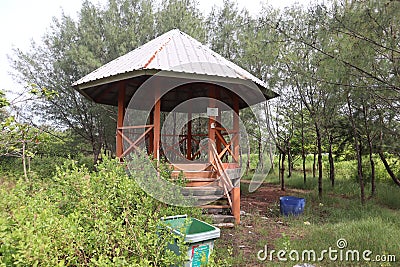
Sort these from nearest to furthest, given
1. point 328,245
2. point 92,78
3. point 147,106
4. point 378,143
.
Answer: point 328,245
point 92,78
point 378,143
point 147,106

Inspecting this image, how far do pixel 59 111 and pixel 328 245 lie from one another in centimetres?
1058

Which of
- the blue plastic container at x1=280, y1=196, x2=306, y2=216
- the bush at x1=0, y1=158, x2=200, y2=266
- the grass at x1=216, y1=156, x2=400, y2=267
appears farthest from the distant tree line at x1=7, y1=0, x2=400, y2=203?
the bush at x1=0, y1=158, x2=200, y2=266

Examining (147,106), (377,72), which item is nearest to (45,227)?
(377,72)

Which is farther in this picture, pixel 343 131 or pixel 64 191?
pixel 343 131

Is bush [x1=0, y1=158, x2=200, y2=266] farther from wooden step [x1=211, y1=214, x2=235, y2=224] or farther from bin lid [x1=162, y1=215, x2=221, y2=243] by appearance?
wooden step [x1=211, y1=214, x2=235, y2=224]

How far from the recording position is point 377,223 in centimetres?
439

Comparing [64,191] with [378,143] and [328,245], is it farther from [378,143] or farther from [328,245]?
[378,143]

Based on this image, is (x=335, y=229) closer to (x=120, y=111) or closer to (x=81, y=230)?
(x=81, y=230)

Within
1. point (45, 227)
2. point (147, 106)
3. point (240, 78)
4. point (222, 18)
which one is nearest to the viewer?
point (45, 227)

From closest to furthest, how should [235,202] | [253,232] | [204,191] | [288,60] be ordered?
[253,232]
[204,191]
[235,202]
[288,60]

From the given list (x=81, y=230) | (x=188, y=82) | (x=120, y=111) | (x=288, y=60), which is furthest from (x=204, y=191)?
Result: (x=288, y=60)

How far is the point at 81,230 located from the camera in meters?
2.62

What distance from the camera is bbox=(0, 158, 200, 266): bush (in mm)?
2111

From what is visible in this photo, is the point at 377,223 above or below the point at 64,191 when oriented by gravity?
below
